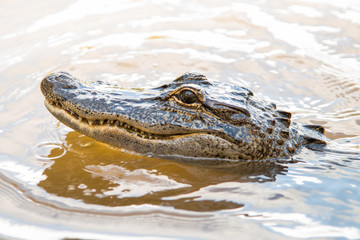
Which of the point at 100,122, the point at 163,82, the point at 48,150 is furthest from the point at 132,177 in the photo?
the point at 163,82

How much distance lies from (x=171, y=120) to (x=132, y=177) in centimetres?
78

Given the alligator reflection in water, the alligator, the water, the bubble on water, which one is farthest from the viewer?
the bubble on water

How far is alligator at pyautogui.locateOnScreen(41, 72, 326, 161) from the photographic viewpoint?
4777 mm

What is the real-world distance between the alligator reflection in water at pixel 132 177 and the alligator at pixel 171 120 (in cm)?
16

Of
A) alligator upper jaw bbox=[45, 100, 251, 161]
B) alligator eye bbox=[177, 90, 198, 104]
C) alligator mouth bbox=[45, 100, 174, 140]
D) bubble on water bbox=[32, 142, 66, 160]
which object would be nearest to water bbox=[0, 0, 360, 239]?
bubble on water bbox=[32, 142, 66, 160]

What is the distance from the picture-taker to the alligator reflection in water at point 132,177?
4.30 metres

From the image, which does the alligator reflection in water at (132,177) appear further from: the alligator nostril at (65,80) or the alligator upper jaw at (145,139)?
the alligator nostril at (65,80)

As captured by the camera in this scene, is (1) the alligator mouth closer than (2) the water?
No

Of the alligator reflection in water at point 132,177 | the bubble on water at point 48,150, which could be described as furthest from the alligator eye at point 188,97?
the bubble on water at point 48,150

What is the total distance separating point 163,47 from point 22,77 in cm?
272

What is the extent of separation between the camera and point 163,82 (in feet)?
23.4

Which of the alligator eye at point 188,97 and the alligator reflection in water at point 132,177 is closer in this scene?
the alligator reflection in water at point 132,177

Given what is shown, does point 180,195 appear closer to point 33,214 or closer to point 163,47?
point 33,214

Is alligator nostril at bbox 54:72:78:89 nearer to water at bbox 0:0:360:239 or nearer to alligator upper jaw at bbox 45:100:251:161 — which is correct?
alligator upper jaw at bbox 45:100:251:161
